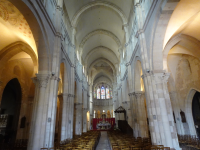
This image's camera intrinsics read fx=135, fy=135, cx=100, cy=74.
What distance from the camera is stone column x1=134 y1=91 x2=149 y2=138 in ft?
40.2

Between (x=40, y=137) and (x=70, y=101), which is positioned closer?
(x=40, y=137)

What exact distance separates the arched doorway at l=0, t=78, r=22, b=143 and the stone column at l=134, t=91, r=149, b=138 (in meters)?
13.2

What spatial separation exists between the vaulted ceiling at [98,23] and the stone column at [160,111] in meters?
9.99

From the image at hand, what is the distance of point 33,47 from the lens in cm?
1062

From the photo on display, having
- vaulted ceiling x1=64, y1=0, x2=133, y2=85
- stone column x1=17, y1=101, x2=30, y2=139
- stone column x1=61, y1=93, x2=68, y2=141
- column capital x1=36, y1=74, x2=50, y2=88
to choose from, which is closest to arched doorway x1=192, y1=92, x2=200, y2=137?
vaulted ceiling x1=64, y1=0, x2=133, y2=85

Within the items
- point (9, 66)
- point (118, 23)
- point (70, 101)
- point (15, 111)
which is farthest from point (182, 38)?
point (15, 111)

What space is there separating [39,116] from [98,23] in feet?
58.1

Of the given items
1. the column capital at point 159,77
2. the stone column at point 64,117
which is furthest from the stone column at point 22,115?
the column capital at point 159,77

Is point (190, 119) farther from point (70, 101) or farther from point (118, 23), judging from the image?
point (118, 23)

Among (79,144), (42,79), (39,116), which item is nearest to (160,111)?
(79,144)

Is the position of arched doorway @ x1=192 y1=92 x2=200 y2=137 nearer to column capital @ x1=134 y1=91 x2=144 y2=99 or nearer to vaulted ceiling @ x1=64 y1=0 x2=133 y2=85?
column capital @ x1=134 y1=91 x2=144 y2=99

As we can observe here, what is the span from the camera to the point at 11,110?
17.6 meters

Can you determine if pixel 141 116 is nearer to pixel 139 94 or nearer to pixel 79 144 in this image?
pixel 139 94

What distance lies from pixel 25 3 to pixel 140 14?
27.4ft
